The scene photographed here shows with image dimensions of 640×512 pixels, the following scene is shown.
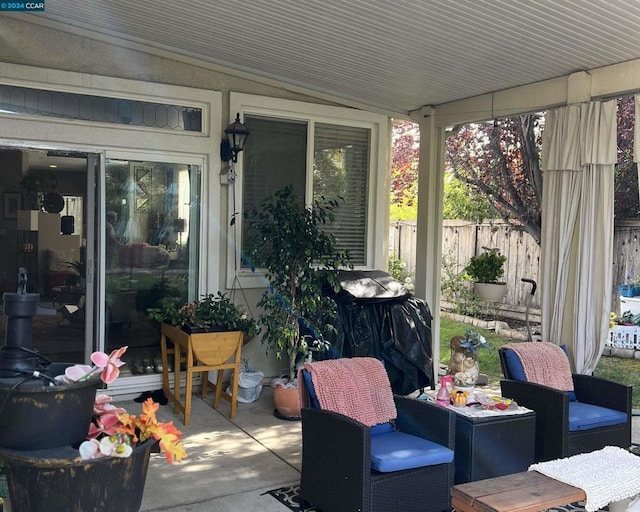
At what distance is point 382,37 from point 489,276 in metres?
4.71

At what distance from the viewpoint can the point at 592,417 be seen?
4180 mm

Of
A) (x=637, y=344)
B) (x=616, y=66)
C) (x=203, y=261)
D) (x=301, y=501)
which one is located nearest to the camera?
(x=301, y=501)

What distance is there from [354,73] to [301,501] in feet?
11.9

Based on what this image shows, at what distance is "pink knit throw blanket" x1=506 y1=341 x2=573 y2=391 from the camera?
14.6ft

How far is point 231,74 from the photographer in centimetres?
603

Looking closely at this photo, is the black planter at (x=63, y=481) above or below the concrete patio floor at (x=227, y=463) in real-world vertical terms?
above

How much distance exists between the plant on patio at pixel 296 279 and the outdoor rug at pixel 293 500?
1609 millimetres

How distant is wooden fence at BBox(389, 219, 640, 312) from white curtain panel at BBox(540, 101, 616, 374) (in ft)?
14.3

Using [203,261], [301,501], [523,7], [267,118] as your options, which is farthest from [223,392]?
[523,7]

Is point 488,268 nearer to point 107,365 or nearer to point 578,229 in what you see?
point 578,229

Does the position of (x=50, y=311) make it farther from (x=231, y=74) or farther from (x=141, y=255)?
(x=231, y=74)

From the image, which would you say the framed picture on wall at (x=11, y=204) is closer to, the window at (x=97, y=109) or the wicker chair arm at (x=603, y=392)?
the window at (x=97, y=109)

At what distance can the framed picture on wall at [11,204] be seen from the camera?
23.1 ft

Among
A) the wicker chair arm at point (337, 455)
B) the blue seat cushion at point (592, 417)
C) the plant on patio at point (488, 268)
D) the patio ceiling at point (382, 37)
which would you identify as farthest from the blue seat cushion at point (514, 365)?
the plant on patio at point (488, 268)
